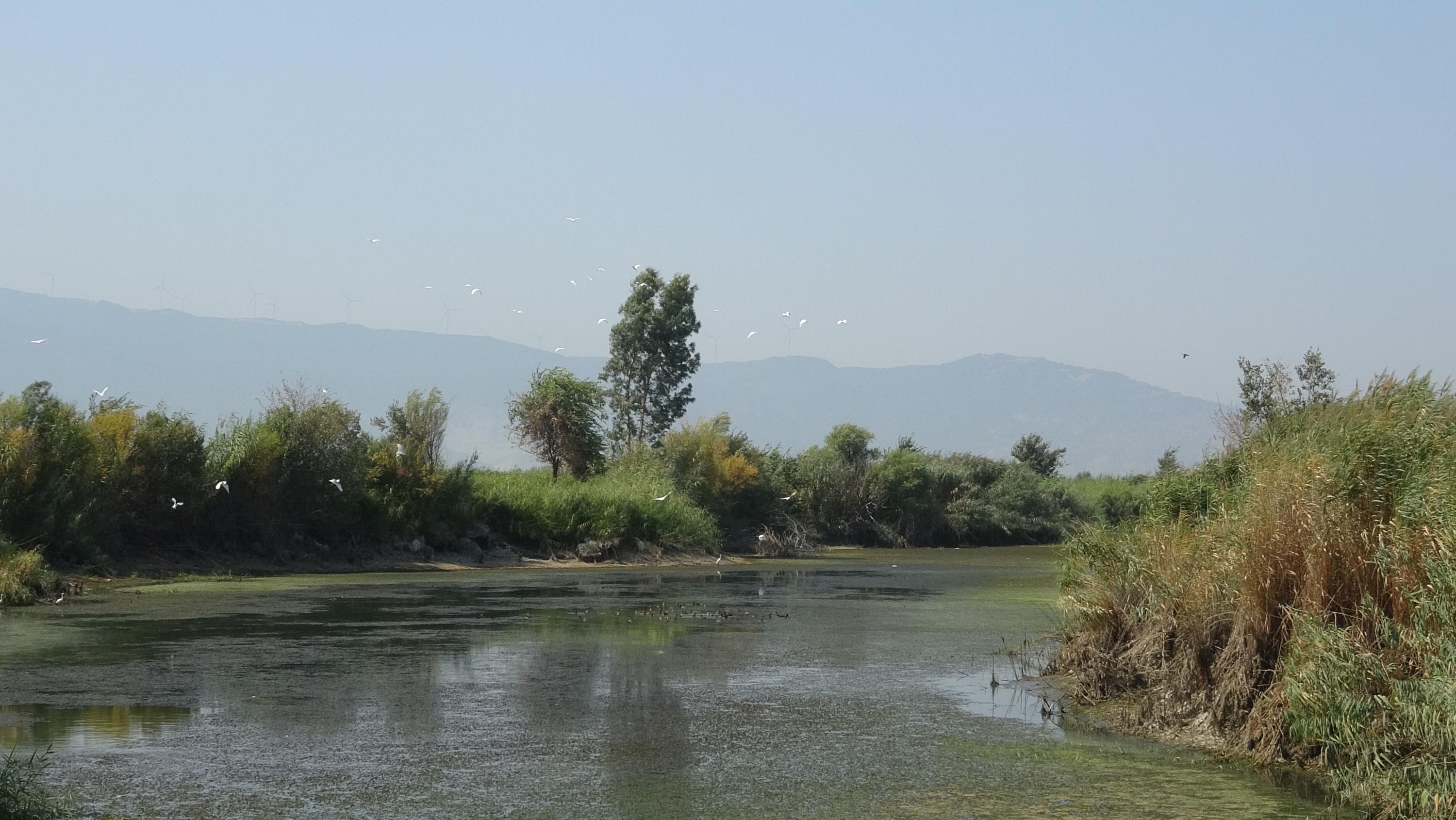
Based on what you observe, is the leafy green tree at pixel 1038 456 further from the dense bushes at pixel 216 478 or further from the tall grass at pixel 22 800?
the tall grass at pixel 22 800

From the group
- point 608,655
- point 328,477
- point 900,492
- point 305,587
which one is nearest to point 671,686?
point 608,655

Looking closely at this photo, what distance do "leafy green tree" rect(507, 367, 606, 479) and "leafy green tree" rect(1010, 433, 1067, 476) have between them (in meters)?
43.7

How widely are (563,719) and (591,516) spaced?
1244 inches

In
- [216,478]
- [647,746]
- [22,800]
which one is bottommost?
[647,746]

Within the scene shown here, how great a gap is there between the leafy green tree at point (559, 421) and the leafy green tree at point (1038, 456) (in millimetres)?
43698

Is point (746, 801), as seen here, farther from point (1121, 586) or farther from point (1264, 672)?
point (1121, 586)

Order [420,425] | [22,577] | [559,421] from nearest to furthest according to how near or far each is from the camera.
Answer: [22,577], [420,425], [559,421]

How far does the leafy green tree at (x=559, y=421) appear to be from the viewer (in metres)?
54.6

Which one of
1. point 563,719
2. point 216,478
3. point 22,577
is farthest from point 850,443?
point 563,719

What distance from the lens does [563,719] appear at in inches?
568

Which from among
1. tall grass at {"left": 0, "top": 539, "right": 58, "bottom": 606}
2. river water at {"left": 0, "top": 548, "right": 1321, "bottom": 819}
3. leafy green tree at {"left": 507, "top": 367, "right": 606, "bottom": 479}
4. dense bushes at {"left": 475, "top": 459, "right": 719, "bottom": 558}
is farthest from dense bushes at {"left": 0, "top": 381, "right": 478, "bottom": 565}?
leafy green tree at {"left": 507, "top": 367, "right": 606, "bottom": 479}

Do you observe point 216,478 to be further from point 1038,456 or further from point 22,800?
point 1038,456

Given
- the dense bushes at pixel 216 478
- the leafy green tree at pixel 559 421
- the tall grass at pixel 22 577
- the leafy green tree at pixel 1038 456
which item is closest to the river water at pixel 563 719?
the tall grass at pixel 22 577

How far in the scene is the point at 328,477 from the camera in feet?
133
